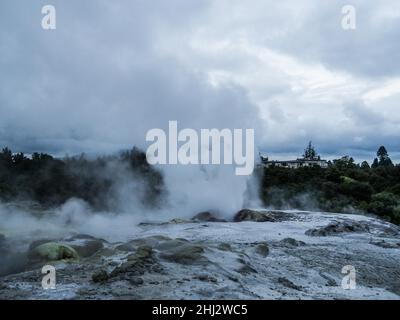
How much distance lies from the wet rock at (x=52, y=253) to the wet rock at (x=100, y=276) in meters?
3.28

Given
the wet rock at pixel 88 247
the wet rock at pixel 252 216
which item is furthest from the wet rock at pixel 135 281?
the wet rock at pixel 252 216

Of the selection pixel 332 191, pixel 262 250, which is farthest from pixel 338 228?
pixel 332 191

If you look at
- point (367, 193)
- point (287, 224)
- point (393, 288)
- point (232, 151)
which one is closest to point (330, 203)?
point (367, 193)

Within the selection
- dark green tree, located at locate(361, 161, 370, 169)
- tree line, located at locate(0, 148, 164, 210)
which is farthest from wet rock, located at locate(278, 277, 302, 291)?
dark green tree, located at locate(361, 161, 370, 169)

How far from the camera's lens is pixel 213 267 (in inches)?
399

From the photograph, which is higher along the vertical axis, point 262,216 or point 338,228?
point 262,216

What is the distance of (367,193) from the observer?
3709 centimetres

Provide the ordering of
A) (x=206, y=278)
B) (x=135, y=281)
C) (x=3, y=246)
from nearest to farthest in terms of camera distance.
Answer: (x=135, y=281)
(x=206, y=278)
(x=3, y=246)

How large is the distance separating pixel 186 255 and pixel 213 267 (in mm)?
920

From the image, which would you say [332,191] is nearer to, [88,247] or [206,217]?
[206,217]

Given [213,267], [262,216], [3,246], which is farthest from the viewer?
[262,216]
